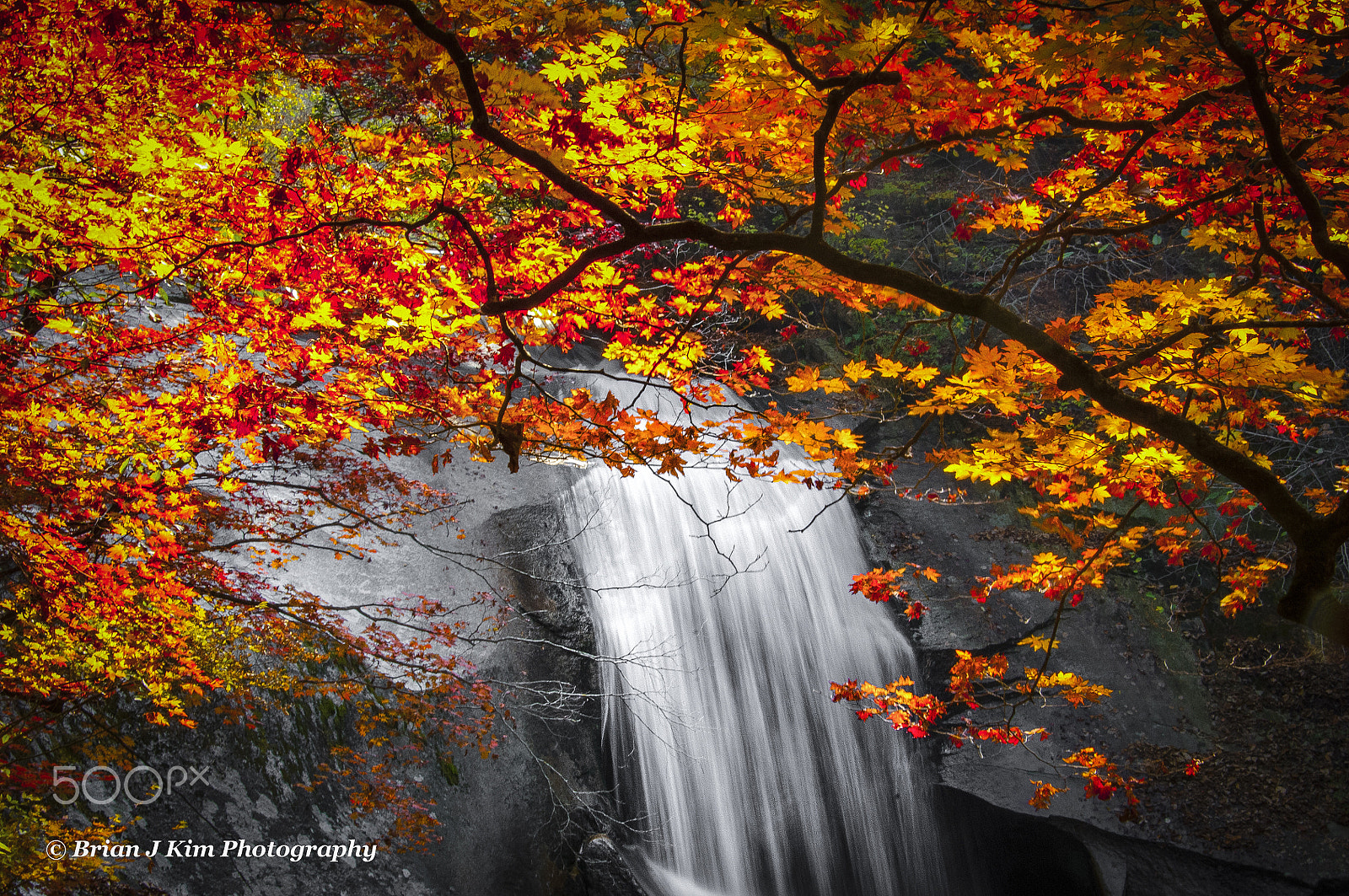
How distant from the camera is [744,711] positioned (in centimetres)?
788

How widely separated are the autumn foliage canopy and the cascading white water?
2.07m

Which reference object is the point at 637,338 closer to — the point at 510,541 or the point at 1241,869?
the point at 510,541

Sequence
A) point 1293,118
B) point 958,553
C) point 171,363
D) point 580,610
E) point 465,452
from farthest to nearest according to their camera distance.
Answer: point 958,553 < point 465,452 < point 580,610 < point 171,363 < point 1293,118

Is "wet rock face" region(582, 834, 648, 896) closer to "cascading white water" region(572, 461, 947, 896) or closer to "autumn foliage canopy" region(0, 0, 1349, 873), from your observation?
"cascading white water" region(572, 461, 947, 896)

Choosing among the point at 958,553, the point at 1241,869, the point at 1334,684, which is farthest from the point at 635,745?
the point at 1334,684

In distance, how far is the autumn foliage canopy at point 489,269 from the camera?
291 centimetres

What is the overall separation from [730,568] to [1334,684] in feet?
23.6

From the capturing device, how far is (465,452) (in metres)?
7.61
